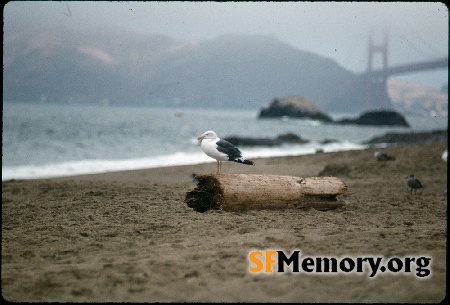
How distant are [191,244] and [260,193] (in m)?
1.78

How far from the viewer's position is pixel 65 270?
3.70m

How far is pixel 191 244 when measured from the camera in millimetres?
4461

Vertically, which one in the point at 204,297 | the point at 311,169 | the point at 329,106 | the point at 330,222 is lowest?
the point at 204,297

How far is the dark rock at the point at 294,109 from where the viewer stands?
60.8 m

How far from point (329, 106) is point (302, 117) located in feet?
142

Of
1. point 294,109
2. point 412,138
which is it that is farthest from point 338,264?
point 294,109

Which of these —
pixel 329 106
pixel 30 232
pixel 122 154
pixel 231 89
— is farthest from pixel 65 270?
pixel 231 89

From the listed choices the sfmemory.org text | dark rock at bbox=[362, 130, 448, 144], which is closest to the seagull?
the sfmemory.org text

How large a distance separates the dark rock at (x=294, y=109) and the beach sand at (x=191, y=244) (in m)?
53.3

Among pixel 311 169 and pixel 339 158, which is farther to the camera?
pixel 339 158

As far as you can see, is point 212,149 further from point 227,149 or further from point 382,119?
point 382,119

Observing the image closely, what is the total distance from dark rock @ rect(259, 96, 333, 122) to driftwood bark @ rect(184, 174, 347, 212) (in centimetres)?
5425

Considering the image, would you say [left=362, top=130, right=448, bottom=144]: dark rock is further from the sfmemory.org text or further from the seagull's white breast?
the sfmemory.org text

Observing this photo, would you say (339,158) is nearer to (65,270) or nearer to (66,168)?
(66,168)
